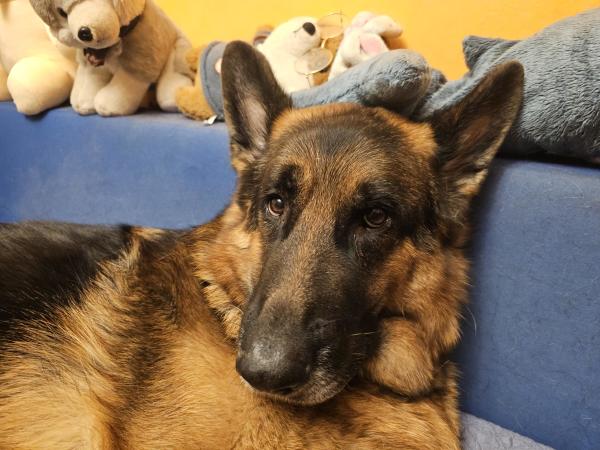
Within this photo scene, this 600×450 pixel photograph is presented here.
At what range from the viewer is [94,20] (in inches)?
104

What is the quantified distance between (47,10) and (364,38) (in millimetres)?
1758

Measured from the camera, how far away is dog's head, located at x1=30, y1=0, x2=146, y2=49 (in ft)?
8.66

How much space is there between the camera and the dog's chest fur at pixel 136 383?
1.31 metres

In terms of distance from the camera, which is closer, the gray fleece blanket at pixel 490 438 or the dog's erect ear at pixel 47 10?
the gray fleece blanket at pixel 490 438

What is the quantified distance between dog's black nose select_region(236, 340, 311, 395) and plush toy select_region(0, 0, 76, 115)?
2.85 meters

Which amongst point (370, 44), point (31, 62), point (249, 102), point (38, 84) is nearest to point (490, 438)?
point (249, 102)

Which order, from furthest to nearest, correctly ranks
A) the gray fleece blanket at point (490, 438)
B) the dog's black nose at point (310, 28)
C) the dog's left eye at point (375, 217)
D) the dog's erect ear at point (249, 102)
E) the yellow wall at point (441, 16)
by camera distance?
the dog's black nose at point (310, 28) → the yellow wall at point (441, 16) → the dog's erect ear at point (249, 102) → the gray fleece blanket at point (490, 438) → the dog's left eye at point (375, 217)

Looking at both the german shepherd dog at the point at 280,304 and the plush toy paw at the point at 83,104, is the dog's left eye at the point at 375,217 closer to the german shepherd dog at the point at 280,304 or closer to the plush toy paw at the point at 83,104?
the german shepherd dog at the point at 280,304

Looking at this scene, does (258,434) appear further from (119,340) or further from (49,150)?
(49,150)

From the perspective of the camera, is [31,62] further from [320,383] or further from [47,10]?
[320,383]

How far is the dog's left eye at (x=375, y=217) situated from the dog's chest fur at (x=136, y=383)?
521 mm

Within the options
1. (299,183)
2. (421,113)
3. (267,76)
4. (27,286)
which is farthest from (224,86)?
(27,286)

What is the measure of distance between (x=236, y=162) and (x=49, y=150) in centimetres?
208

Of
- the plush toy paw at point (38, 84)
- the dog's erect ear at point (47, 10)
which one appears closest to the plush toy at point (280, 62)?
the dog's erect ear at point (47, 10)
